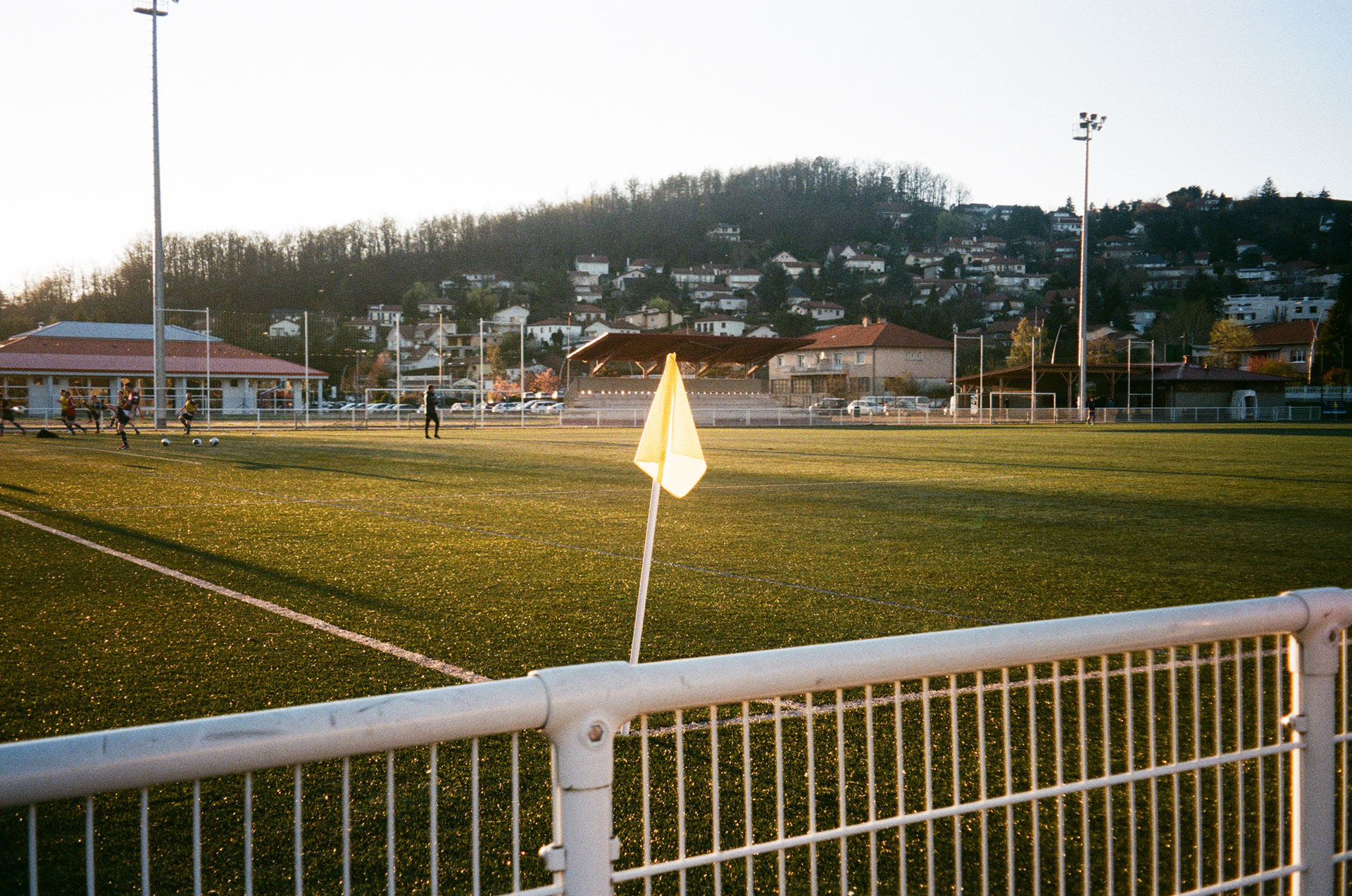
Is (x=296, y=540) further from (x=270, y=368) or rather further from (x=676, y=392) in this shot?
(x=270, y=368)

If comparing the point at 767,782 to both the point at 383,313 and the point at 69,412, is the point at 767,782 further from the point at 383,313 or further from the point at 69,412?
the point at 383,313

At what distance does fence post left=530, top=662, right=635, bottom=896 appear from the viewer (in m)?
1.78

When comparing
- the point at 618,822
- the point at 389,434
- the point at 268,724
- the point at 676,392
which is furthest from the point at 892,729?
the point at 389,434

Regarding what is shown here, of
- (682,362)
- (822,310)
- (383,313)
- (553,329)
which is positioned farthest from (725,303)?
(682,362)

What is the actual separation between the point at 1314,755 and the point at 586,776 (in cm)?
194

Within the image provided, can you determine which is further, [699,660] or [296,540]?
[296,540]

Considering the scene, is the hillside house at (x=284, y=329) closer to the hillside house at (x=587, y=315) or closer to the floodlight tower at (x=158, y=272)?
the hillside house at (x=587, y=315)

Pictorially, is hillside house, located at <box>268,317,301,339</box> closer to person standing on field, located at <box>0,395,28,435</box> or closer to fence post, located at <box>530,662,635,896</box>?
person standing on field, located at <box>0,395,28,435</box>

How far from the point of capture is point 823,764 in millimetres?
4582

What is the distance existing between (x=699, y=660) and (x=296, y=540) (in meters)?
10.3

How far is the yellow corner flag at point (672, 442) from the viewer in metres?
3.90

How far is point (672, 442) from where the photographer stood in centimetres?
398

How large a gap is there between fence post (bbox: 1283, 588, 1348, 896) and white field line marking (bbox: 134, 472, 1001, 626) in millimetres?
4436

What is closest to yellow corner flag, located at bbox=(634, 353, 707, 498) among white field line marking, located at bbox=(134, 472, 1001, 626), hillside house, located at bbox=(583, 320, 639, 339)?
white field line marking, located at bbox=(134, 472, 1001, 626)
